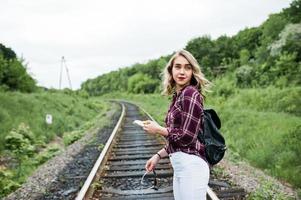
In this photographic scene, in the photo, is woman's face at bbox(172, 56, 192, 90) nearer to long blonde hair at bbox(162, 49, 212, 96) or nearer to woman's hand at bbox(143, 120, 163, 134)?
long blonde hair at bbox(162, 49, 212, 96)

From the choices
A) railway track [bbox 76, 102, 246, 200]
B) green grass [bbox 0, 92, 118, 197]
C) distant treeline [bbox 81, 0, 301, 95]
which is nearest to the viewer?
railway track [bbox 76, 102, 246, 200]

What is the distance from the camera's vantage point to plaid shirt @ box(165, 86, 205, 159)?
2.84m

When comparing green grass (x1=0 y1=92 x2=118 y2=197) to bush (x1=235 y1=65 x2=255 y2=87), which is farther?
bush (x1=235 y1=65 x2=255 y2=87)

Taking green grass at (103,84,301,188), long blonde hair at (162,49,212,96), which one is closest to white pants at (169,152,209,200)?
long blonde hair at (162,49,212,96)

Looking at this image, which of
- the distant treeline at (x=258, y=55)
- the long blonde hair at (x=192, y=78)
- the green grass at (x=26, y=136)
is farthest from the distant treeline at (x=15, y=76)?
the long blonde hair at (x=192, y=78)

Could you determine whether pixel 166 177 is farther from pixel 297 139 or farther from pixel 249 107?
pixel 249 107

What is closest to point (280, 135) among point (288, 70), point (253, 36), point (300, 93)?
point (300, 93)

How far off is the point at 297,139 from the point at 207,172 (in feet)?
24.6

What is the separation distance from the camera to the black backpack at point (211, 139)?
2.91 metres

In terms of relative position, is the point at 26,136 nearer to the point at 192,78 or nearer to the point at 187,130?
the point at 192,78

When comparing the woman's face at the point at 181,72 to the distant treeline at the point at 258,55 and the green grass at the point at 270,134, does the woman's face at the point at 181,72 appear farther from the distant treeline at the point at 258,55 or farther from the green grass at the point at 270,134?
the distant treeline at the point at 258,55

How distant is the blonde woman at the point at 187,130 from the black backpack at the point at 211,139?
1.3 inches

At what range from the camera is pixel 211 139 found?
291cm

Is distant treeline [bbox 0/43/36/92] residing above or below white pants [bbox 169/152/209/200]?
above
